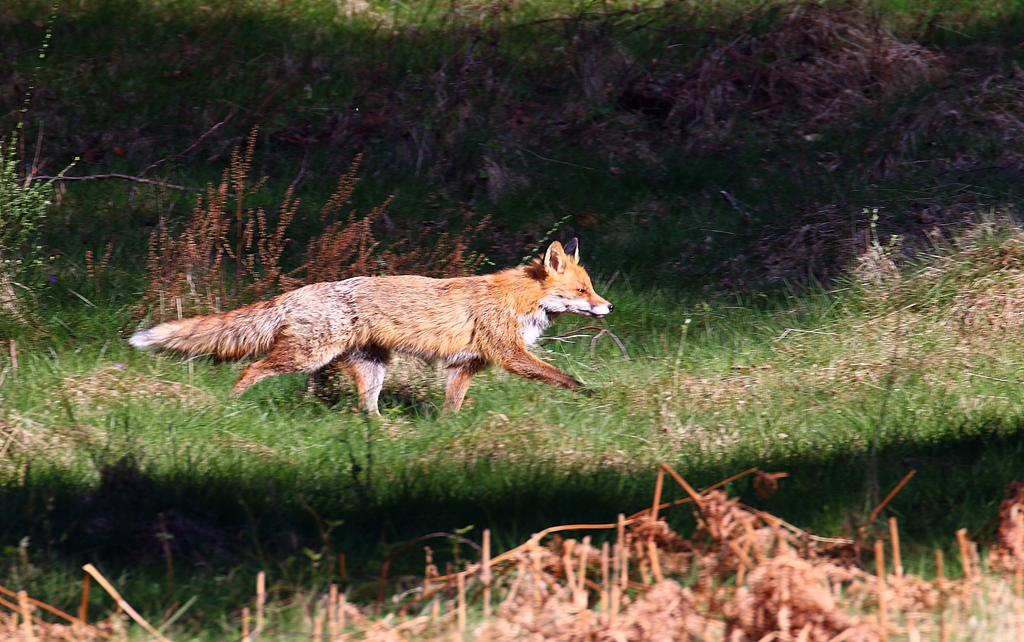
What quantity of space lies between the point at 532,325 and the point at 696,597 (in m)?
4.19

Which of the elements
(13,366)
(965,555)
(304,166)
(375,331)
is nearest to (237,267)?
(375,331)

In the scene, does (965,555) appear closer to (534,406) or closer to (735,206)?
(534,406)

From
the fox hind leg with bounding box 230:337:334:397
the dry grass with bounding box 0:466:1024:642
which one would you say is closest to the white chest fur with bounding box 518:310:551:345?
the fox hind leg with bounding box 230:337:334:397

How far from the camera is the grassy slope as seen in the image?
477cm

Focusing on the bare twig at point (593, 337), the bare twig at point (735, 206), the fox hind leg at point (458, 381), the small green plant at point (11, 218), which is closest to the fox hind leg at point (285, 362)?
the fox hind leg at point (458, 381)

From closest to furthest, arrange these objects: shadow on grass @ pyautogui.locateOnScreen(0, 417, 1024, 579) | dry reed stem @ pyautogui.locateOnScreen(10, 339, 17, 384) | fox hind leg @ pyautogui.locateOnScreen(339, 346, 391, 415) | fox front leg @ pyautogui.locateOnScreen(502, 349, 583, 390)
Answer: shadow on grass @ pyautogui.locateOnScreen(0, 417, 1024, 579)
dry reed stem @ pyautogui.locateOnScreen(10, 339, 17, 384)
fox front leg @ pyautogui.locateOnScreen(502, 349, 583, 390)
fox hind leg @ pyautogui.locateOnScreen(339, 346, 391, 415)

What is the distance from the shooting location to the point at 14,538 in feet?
15.1

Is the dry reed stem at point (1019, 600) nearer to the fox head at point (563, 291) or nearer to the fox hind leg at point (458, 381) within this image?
the fox hind leg at point (458, 381)

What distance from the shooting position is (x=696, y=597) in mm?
3973

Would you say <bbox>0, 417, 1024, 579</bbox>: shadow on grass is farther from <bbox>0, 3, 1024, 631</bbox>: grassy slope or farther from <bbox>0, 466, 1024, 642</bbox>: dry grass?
<bbox>0, 466, 1024, 642</bbox>: dry grass

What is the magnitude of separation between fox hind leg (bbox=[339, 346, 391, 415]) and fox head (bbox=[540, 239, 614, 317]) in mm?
1369

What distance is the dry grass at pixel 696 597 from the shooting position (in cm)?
357

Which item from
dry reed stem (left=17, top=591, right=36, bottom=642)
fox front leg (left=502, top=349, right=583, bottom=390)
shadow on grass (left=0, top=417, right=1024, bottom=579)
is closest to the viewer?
dry reed stem (left=17, top=591, right=36, bottom=642)

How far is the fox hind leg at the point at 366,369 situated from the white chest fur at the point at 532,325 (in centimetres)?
108
